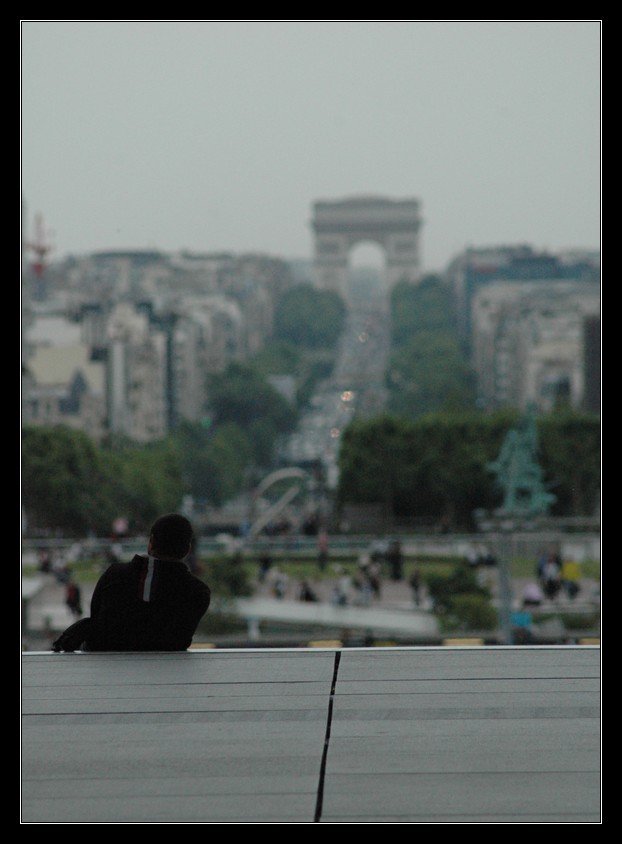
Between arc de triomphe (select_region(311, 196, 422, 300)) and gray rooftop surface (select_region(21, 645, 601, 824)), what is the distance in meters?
119

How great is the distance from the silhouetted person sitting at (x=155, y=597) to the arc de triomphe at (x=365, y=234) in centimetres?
11865

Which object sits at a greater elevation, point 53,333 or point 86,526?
point 53,333

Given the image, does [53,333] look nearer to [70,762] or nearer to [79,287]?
[79,287]

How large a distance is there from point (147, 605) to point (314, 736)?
105 centimetres

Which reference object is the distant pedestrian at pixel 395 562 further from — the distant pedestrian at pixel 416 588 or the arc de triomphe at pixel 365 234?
the arc de triomphe at pixel 365 234

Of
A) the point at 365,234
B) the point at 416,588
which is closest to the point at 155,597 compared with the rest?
the point at 416,588

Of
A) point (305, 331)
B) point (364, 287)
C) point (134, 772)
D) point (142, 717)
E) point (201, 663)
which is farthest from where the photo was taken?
point (364, 287)

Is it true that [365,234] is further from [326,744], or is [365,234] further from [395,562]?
[326,744]

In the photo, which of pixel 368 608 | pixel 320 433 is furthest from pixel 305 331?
pixel 368 608

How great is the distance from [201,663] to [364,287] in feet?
540

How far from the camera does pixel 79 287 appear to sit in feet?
328

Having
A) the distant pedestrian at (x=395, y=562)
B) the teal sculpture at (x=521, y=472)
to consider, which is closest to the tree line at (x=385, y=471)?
the teal sculpture at (x=521, y=472)

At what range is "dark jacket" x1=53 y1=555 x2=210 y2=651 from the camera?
4.69 meters

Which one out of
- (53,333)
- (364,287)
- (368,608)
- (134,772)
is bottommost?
(368,608)
